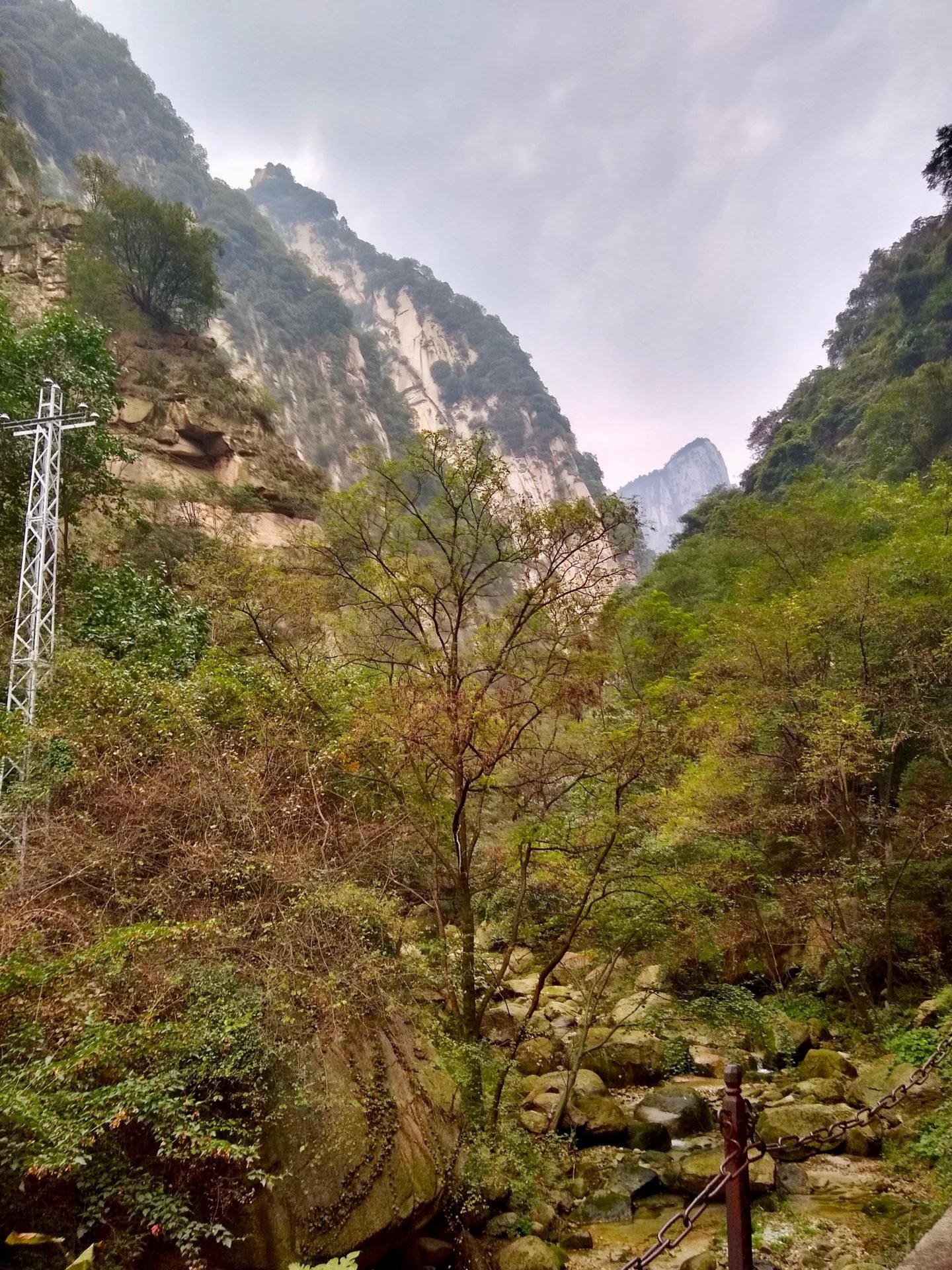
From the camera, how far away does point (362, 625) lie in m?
8.59

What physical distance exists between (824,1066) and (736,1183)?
29.7 feet

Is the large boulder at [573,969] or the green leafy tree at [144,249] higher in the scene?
the green leafy tree at [144,249]

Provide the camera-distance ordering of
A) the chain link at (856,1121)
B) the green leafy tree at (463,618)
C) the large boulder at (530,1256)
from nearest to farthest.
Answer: the chain link at (856,1121)
the large boulder at (530,1256)
the green leafy tree at (463,618)

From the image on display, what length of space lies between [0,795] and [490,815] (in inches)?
250

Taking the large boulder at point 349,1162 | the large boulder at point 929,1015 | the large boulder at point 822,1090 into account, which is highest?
the large boulder at point 349,1162

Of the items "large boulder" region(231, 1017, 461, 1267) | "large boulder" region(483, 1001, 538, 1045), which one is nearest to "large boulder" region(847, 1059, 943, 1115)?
"large boulder" region(483, 1001, 538, 1045)

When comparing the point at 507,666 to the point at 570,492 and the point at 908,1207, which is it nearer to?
the point at 908,1207

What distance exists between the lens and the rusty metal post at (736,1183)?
2.34 m

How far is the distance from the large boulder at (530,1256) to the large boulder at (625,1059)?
4581mm

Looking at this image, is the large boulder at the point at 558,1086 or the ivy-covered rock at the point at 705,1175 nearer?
the ivy-covered rock at the point at 705,1175

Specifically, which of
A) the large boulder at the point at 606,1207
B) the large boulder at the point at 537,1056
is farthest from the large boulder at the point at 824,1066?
the large boulder at the point at 606,1207

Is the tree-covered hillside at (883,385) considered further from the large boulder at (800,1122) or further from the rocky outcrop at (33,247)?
the rocky outcrop at (33,247)

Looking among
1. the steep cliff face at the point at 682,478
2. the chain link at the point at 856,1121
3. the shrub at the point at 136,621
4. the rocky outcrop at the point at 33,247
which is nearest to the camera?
the chain link at the point at 856,1121

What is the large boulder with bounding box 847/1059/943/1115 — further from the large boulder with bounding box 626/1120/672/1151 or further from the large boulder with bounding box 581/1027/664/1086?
the large boulder with bounding box 581/1027/664/1086
